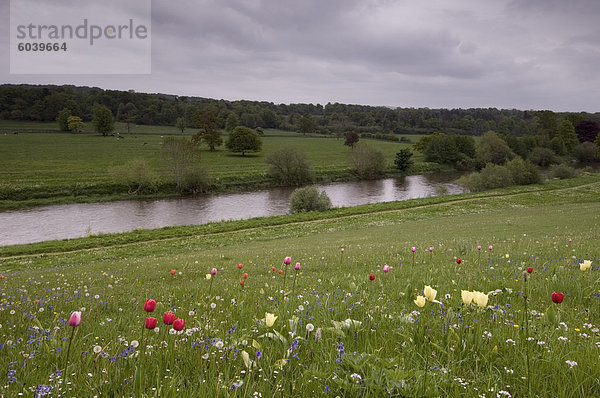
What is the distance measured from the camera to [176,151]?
209 feet

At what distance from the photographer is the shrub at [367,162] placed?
82562 millimetres

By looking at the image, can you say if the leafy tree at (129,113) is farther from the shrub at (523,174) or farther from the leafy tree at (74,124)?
the shrub at (523,174)

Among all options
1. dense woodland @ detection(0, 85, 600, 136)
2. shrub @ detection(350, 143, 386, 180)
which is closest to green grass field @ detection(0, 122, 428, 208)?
shrub @ detection(350, 143, 386, 180)

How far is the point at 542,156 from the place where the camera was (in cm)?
9831

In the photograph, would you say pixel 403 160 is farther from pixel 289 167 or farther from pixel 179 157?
pixel 179 157

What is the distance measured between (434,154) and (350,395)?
108 metres

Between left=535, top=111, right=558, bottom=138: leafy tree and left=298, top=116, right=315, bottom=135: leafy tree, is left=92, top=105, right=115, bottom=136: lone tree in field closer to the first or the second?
left=298, top=116, right=315, bottom=135: leafy tree

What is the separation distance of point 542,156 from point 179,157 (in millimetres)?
99243

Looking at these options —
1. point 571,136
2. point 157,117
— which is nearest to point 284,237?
point 571,136

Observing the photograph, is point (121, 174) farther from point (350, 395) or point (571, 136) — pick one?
point (571, 136)

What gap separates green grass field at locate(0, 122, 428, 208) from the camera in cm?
5600

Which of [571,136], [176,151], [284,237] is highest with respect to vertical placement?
[571,136]

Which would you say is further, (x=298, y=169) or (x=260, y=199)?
(x=298, y=169)

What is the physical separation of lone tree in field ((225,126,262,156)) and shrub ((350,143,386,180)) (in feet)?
109
